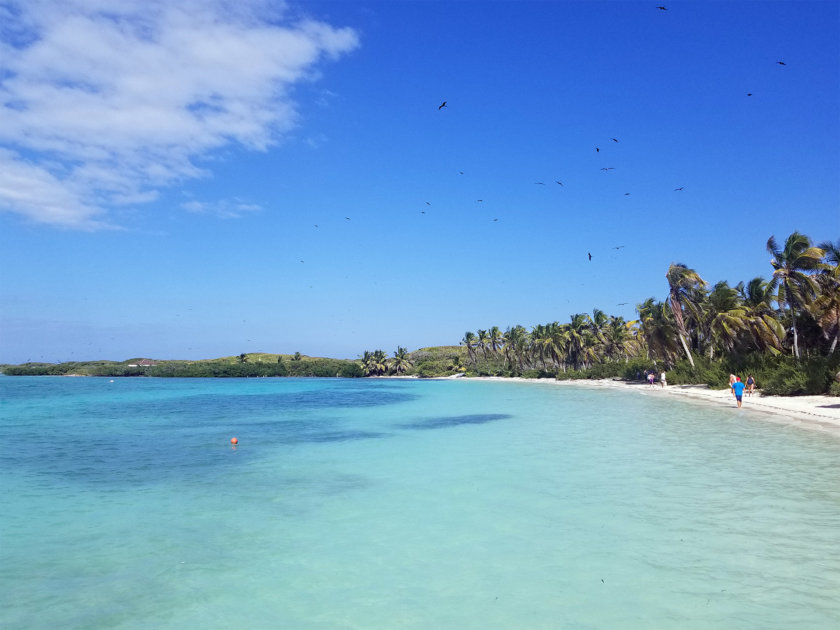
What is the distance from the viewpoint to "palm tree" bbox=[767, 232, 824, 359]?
1346 inches

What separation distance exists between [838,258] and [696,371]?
16.7 m

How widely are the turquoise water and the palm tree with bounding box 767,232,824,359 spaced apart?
62.4ft

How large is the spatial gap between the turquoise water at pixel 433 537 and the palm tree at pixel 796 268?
19033 mm

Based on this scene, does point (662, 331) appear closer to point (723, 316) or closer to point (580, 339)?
point (723, 316)

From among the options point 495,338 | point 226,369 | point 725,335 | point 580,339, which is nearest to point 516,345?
point 495,338

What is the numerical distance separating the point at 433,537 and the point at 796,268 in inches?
1421

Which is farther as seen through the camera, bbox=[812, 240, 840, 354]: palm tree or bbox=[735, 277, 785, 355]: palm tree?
bbox=[735, 277, 785, 355]: palm tree

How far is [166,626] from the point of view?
6418 mm

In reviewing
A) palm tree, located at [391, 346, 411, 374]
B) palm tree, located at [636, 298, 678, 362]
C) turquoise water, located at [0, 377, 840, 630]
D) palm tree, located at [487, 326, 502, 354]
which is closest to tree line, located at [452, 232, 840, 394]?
palm tree, located at [636, 298, 678, 362]

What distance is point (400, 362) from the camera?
142250 millimetres

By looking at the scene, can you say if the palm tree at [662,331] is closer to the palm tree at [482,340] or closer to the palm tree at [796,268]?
the palm tree at [796,268]

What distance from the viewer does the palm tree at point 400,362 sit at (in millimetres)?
142125

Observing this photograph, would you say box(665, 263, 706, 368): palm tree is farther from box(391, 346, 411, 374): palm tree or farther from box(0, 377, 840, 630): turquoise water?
box(391, 346, 411, 374): palm tree

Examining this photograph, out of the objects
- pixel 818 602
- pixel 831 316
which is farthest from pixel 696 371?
pixel 818 602
